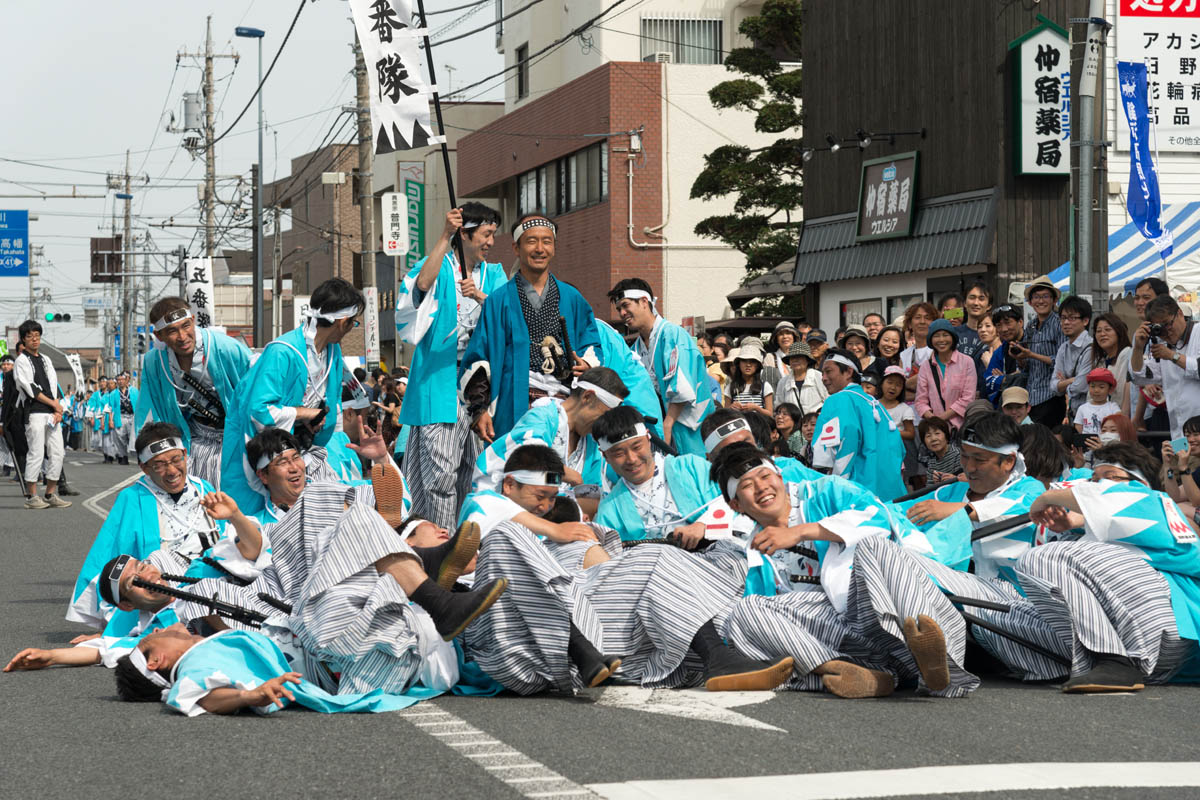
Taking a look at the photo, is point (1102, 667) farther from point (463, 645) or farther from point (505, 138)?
point (505, 138)

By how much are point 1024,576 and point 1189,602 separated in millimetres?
648

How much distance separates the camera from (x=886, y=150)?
21.5m

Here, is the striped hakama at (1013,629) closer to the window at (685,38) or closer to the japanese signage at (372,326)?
the japanese signage at (372,326)

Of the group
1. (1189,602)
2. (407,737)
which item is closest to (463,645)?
(407,737)

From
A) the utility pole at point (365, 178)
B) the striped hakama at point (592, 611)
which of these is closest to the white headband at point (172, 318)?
the striped hakama at point (592, 611)

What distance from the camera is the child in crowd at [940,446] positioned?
431 inches

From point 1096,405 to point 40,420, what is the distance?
1182 centimetres

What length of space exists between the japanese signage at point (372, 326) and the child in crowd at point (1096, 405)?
1430 cm

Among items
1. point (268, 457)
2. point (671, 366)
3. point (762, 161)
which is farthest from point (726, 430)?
point (762, 161)

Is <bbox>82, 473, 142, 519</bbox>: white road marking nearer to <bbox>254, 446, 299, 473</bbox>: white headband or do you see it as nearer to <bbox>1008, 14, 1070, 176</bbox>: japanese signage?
<bbox>254, 446, 299, 473</bbox>: white headband

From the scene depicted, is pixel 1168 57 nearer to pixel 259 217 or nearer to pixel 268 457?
pixel 268 457

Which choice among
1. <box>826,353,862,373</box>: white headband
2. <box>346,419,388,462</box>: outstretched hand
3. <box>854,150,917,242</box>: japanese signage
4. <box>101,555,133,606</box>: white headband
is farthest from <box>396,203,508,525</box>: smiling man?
<box>854,150,917,242</box>: japanese signage

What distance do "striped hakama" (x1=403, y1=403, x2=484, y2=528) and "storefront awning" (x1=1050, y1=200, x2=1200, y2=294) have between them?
26.5ft

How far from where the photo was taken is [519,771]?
4.54m
